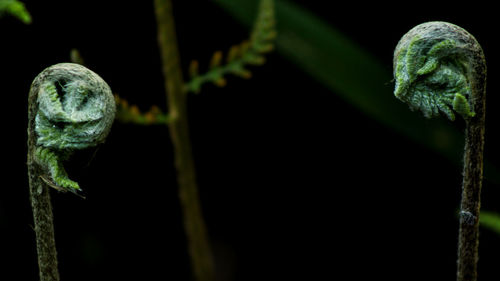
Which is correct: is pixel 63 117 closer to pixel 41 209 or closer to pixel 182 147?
pixel 41 209

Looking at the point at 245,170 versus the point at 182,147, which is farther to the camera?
the point at 245,170

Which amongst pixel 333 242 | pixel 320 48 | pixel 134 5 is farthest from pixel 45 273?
pixel 333 242

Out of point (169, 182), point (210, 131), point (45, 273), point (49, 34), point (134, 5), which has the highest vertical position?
point (134, 5)

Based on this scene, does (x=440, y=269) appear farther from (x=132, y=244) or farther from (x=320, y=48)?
(x=132, y=244)

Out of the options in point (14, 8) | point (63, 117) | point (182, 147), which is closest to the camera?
point (63, 117)

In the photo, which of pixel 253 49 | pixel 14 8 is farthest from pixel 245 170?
pixel 14 8

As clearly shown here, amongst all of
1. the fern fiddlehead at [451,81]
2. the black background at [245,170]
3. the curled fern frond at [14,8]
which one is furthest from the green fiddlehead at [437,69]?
the black background at [245,170]
